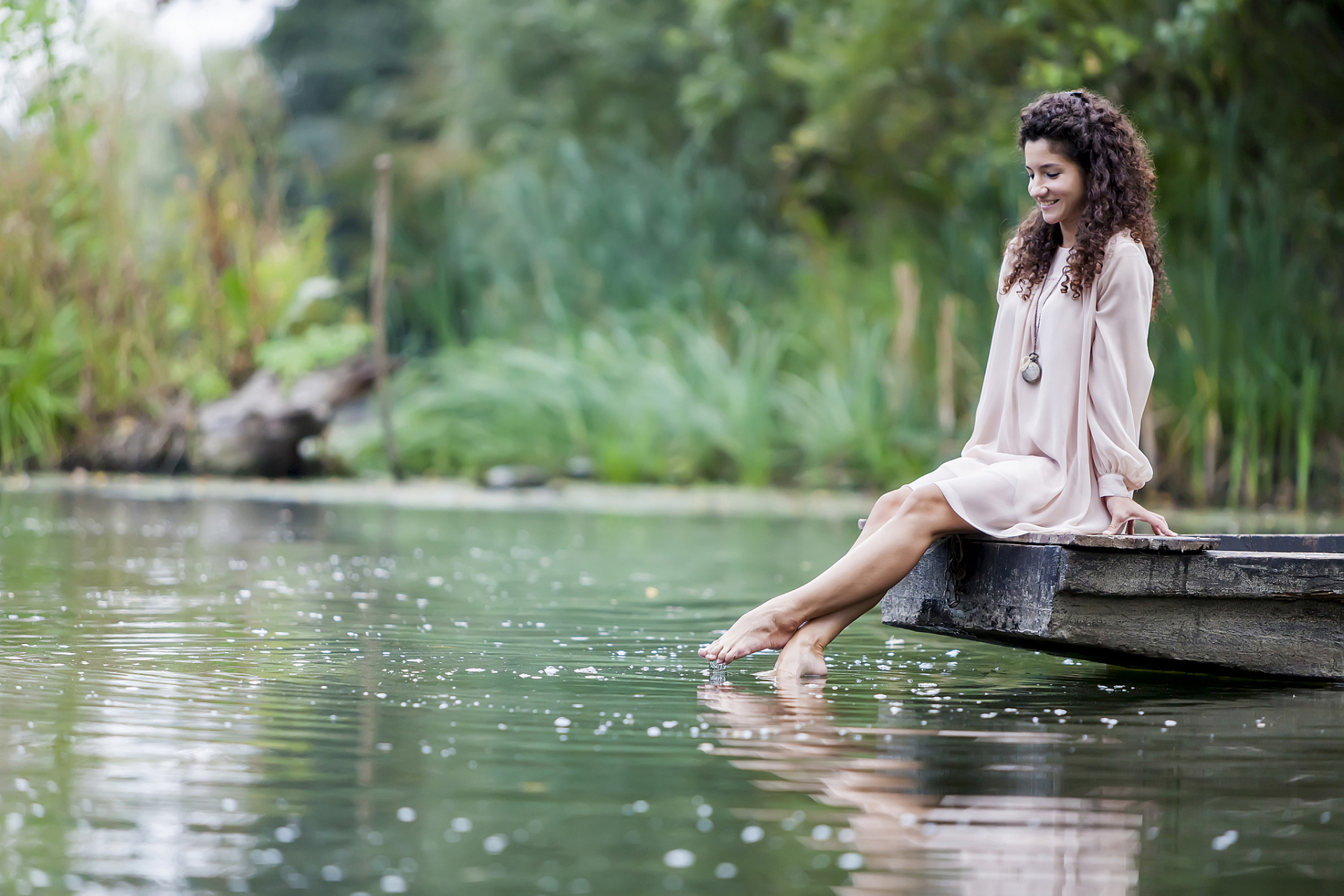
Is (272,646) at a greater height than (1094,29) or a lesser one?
lesser

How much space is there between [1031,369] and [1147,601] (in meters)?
0.67

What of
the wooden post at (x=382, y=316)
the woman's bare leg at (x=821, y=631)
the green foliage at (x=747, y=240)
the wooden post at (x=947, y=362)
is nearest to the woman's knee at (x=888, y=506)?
the woman's bare leg at (x=821, y=631)

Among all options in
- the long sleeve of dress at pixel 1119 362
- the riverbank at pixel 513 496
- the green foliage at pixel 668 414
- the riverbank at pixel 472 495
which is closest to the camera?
the long sleeve of dress at pixel 1119 362

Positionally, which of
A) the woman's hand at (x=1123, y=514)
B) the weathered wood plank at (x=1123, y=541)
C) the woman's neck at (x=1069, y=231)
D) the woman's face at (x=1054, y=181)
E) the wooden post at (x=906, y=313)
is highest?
the wooden post at (x=906, y=313)

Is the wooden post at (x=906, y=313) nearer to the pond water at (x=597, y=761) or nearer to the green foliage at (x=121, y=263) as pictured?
the green foliage at (x=121, y=263)

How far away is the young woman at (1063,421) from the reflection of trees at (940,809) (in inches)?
25.4

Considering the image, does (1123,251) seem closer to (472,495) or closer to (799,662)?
(799,662)

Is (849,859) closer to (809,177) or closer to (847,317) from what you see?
(847,317)

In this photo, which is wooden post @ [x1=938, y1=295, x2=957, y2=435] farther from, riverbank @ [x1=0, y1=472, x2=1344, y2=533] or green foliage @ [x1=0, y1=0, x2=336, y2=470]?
green foliage @ [x1=0, y1=0, x2=336, y2=470]

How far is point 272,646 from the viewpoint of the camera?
4.90 m

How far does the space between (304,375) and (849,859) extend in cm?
1227

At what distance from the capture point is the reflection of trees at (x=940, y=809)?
2.56 meters

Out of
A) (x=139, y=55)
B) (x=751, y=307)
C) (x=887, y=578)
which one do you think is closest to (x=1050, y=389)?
(x=887, y=578)

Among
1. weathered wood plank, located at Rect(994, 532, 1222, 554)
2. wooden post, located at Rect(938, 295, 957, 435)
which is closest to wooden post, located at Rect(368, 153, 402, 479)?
wooden post, located at Rect(938, 295, 957, 435)
